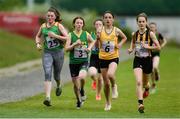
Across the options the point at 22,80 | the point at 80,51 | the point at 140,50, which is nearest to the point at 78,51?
the point at 80,51

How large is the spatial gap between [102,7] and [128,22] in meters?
15.2

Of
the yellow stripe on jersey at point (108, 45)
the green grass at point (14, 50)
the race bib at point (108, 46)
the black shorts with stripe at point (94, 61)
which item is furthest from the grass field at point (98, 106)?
the green grass at point (14, 50)

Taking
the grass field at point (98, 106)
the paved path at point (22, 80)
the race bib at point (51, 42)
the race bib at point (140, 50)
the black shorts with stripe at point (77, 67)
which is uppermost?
the race bib at point (51, 42)

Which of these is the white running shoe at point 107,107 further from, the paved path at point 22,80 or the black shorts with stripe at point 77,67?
the paved path at point 22,80

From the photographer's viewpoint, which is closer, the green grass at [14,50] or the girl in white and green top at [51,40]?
the girl in white and green top at [51,40]

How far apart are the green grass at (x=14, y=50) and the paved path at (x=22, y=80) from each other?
0.70m

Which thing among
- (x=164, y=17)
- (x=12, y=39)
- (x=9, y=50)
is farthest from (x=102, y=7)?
(x=9, y=50)

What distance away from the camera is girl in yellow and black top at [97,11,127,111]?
63.0 feet

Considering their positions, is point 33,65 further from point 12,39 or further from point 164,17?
point 164,17

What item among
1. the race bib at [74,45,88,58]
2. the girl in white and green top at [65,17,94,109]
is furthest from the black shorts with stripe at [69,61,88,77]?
the race bib at [74,45,88,58]

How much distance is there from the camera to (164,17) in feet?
323

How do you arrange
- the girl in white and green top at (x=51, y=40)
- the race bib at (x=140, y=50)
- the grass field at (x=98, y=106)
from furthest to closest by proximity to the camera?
1. the girl in white and green top at (x=51, y=40)
2. the race bib at (x=140, y=50)
3. the grass field at (x=98, y=106)

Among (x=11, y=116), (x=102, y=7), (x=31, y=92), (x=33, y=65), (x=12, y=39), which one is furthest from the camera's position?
(x=102, y=7)

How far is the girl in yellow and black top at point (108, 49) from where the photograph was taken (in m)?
19.2
